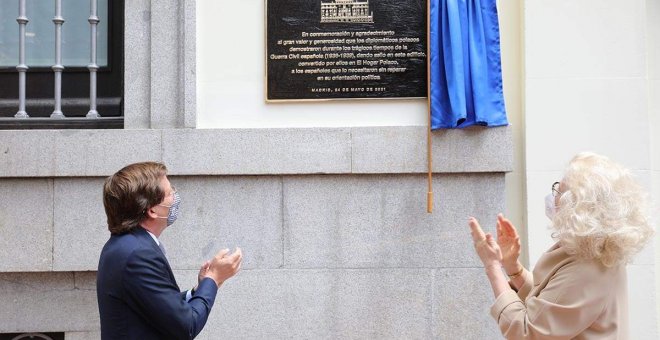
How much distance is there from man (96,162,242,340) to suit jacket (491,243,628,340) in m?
1.49

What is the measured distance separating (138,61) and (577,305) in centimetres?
443

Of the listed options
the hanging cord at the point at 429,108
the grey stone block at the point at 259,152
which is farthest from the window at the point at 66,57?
the hanging cord at the point at 429,108

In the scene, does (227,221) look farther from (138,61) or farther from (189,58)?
(138,61)

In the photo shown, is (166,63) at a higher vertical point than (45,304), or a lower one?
higher

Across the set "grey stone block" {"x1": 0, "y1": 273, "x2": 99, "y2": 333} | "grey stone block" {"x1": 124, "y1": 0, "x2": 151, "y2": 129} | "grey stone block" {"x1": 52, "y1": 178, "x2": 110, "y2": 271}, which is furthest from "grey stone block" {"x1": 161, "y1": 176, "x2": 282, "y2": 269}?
"grey stone block" {"x1": 0, "y1": 273, "x2": 99, "y2": 333}

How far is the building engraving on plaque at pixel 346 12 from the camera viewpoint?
6.34 metres

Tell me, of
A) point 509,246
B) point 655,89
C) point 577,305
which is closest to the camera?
point 577,305

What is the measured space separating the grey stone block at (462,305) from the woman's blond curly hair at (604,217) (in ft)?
9.36

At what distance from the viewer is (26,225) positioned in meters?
6.24

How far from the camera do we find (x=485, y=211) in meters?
6.14

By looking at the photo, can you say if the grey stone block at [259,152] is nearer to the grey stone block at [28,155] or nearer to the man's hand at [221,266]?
the grey stone block at [28,155]

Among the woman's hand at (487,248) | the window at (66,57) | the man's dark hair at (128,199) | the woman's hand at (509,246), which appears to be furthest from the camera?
the window at (66,57)

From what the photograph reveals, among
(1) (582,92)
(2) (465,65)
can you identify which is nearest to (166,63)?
(2) (465,65)

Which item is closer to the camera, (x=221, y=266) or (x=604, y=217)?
(x=604, y=217)
